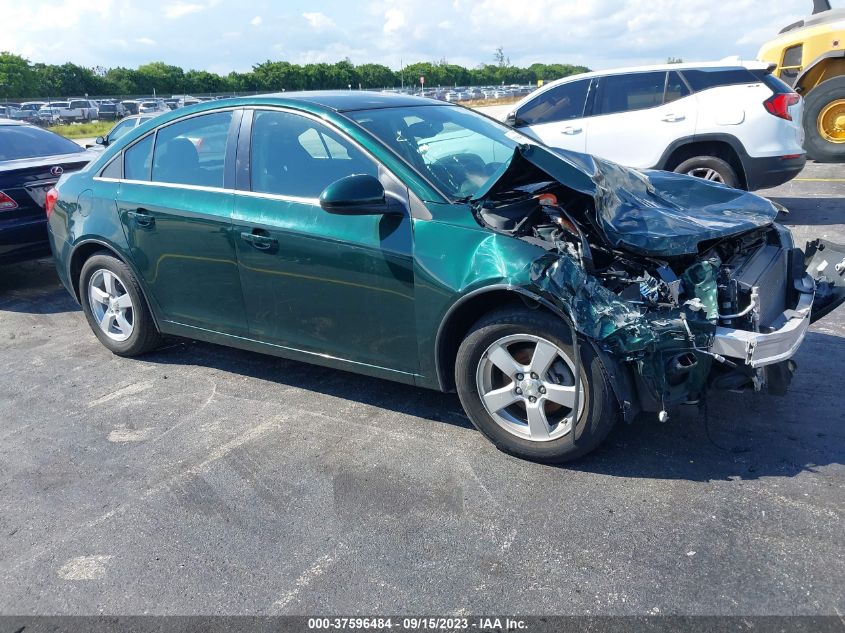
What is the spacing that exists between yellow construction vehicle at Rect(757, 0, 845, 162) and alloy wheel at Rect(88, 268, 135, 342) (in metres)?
11.0

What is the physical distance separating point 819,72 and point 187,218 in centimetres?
1198

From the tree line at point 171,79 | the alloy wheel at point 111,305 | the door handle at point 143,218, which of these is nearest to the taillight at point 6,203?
the alloy wheel at point 111,305

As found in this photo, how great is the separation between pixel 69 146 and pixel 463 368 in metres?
6.65

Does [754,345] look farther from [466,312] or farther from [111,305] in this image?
[111,305]

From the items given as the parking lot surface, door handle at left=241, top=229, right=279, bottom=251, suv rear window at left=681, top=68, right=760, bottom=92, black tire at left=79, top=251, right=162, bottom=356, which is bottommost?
the parking lot surface

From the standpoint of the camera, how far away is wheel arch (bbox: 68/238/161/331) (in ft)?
16.3

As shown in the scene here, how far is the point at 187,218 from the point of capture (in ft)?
14.8

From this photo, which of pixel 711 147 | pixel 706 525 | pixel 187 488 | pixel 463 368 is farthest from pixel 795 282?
pixel 711 147

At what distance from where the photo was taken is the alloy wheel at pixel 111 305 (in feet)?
17.0

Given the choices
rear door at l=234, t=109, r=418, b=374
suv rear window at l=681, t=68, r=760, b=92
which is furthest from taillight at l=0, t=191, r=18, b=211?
suv rear window at l=681, t=68, r=760, b=92

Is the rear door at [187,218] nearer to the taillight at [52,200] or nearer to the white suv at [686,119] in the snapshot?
the taillight at [52,200]

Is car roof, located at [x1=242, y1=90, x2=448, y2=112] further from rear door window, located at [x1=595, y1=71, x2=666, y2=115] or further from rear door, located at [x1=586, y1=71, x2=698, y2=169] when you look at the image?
rear door window, located at [x1=595, y1=71, x2=666, y2=115]

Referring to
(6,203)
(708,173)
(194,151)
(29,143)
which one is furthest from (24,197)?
(708,173)

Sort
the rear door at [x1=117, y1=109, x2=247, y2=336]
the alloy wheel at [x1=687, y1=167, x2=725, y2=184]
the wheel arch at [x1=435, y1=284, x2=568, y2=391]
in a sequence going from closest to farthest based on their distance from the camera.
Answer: the wheel arch at [x1=435, y1=284, x2=568, y2=391] → the rear door at [x1=117, y1=109, x2=247, y2=336] → the alloy wheel at [x1=687, y1=167, x2=725, y2=184]
